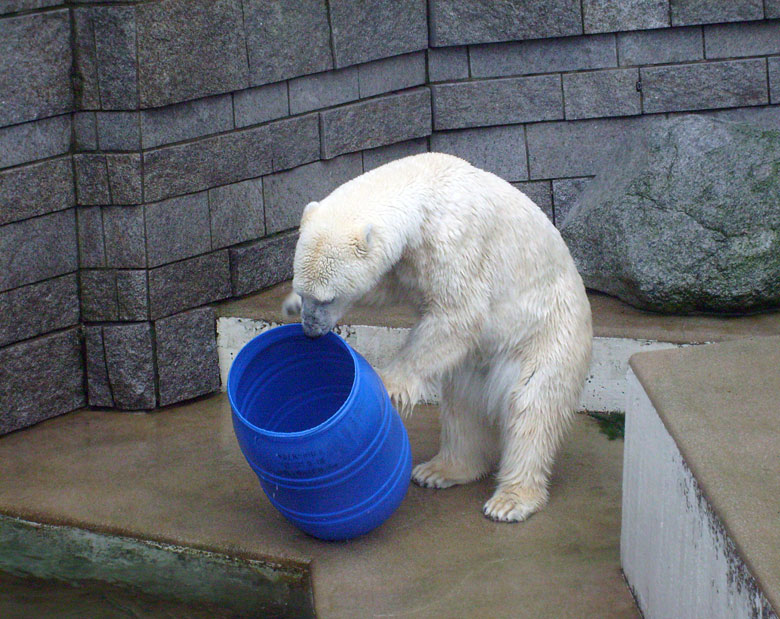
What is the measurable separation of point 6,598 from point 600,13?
3614mm

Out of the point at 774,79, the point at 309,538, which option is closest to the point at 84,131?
the point at 309,538

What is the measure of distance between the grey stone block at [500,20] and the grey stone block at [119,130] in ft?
5.49

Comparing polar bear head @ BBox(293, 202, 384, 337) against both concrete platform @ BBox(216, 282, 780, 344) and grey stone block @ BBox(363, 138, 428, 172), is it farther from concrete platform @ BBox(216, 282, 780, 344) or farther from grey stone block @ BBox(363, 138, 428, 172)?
grey stone block @ BBox(363, 138, 428, 172)

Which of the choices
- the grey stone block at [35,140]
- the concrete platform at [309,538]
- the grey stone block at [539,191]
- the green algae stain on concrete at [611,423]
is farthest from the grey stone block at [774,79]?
the grey stone block at [35,140]

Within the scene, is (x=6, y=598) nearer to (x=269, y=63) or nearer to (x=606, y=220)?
(x=269, y=63)

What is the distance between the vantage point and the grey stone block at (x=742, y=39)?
4977 mm

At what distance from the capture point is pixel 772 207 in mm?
4168

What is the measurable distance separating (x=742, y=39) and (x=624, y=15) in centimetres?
59

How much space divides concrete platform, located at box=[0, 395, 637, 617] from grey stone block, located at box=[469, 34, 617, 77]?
185cm

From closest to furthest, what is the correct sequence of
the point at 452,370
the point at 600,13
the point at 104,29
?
the point at 452,370, the point at 104,29, the point at 600,13

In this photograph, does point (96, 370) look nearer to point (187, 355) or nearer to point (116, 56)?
point (187, 355)

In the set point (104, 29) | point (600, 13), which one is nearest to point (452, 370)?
point (104, 29)

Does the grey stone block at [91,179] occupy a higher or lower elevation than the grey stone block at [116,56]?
lower

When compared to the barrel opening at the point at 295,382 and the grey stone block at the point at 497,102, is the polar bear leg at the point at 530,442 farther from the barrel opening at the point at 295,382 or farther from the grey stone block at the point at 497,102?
the grey stone block at the point at 497,102
